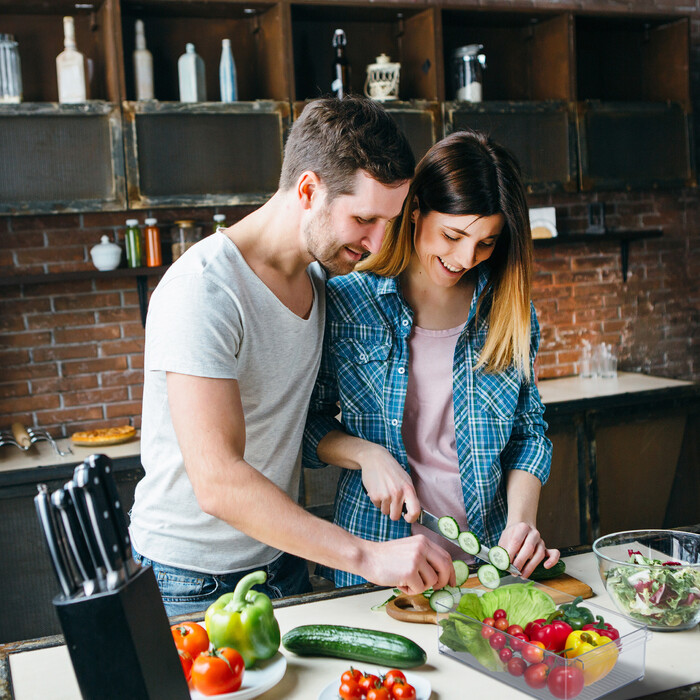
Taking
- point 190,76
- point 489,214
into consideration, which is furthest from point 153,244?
point 489,214

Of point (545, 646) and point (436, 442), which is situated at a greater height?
point (436, 442)

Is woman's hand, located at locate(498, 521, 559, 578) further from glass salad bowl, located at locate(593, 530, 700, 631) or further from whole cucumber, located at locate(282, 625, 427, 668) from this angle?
whole cucumber, located at locate(282, 625, 427, 668)

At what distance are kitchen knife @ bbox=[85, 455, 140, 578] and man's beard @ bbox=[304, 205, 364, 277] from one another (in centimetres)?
67

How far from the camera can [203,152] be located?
3.46m

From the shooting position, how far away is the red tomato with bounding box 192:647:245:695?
1.13 metres

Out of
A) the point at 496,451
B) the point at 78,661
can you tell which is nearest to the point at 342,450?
the point at 496,451

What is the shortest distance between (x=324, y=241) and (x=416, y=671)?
2.55 feet

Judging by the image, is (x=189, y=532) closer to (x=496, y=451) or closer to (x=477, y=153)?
(x=496, y=451)

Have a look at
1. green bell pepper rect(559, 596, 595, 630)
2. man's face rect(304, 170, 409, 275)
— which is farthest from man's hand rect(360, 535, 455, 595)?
man's face rect(304, 170, 409, 275)

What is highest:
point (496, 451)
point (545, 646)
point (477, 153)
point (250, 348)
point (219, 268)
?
point (477, 153)

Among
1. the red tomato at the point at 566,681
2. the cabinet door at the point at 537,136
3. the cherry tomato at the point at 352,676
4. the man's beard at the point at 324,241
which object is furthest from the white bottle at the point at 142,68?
the red tomato at the point at 566,681

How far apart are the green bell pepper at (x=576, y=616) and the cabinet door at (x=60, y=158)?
2.66 m

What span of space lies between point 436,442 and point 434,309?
12.8 inches

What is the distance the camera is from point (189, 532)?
1.55 metres
